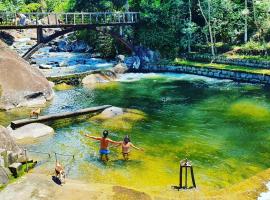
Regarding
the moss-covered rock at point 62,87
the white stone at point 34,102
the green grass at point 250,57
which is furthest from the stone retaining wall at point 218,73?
the white stone at point 34,102

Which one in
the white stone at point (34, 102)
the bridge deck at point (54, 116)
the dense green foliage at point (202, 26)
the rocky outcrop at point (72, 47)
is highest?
the dense green foliage at point (202, 26)

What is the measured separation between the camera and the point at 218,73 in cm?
5850

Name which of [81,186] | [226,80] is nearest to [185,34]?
[226,80]

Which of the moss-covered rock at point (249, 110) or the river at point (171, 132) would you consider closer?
the river at point (171, 132)

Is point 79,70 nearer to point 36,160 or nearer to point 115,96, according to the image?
point 115,96

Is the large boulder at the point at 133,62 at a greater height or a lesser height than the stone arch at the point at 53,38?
lesser

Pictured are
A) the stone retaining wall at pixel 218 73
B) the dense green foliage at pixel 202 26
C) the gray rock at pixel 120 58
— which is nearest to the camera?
the stone retaining wall at pixel 218 73

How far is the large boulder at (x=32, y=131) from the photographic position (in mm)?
33281

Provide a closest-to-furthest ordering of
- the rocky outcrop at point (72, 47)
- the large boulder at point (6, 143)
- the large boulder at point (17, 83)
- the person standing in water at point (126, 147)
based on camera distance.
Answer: the large boulder at point (6, 143), the person standing in water at point (126, 147), the large boulder at point (17, 83), the rocky outcrop at point (72, 47)

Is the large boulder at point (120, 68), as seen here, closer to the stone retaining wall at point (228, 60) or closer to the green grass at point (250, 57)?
the stone retaining wall at point (228, 60)

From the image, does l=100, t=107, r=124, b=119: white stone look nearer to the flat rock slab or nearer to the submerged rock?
the submerged rock

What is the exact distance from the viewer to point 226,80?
56.6 m

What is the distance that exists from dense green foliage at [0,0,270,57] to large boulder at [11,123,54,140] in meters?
36.6

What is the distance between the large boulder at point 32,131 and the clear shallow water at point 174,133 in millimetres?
1021
